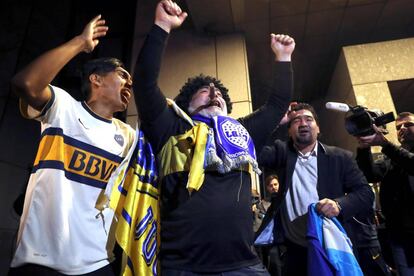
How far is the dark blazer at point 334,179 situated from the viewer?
150cm

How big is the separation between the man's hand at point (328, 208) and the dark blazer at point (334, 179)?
0.20ft

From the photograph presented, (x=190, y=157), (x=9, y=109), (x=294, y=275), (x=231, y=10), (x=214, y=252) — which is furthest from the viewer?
(x=9, y=109)

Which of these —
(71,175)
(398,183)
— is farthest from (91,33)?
(398,183)

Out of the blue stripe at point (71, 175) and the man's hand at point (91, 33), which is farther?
the man's hand at point (91, 33)

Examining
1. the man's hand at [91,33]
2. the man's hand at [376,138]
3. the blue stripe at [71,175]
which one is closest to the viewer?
the blue stripe at [71,175]

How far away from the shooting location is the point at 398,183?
1.91 metres

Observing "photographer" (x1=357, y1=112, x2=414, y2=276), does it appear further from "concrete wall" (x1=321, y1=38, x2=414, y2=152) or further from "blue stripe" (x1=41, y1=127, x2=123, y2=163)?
"blue stripe" (x1=41, y1=127, x2=123, y2=163)

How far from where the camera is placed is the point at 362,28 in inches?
144

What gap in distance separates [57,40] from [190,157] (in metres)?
4.02

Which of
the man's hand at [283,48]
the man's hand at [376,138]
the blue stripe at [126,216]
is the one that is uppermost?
the man's hand at [283,48]

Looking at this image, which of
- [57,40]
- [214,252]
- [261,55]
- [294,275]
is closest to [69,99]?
[214,252]

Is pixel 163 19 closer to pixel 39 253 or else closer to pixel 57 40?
pixel 39 253

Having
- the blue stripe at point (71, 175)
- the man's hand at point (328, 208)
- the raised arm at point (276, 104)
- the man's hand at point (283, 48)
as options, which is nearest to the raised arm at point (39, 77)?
the blue stripe at point (71, 175)

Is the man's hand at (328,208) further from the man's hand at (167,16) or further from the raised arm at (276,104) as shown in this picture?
the man's hand at (167,16)
